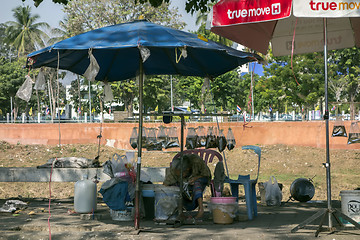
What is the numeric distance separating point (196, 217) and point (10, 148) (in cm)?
2455

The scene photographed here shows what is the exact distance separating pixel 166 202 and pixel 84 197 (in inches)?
65.1

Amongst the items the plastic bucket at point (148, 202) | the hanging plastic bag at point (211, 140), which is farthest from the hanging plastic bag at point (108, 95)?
the hanging plastic bag at point (211, 140)

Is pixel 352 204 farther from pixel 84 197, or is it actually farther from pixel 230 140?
pixel 84 197

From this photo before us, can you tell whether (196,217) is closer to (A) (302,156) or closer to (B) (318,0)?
(B) (318,0)

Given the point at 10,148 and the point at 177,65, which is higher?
the point at 177,65

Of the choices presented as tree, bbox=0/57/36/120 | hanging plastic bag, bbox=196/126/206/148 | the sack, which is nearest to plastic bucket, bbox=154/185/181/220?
hanging plastic bag, bbox=196/126/206/148

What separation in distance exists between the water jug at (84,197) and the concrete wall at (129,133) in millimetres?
16323

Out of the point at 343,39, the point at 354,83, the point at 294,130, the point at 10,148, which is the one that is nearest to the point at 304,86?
the point at 354,83

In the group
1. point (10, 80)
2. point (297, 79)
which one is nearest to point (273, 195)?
point (297, 79)

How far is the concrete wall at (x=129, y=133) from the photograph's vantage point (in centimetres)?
2730

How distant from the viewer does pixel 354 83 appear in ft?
120

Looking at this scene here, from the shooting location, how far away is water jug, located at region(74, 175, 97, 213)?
27.0 ft

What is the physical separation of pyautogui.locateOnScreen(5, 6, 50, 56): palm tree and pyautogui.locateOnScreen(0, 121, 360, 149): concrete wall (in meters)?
25.9

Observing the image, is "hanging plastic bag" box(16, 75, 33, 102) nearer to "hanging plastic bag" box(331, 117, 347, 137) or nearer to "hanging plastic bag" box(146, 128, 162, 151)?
"hanging plastic bag" box(146, 128, 162, 151)
